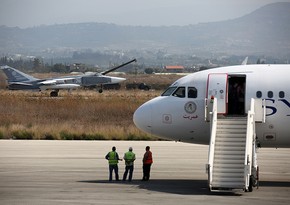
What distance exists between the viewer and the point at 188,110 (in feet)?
108

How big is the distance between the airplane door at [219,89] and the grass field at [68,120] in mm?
20539

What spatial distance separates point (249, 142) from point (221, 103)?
2470 millimetres

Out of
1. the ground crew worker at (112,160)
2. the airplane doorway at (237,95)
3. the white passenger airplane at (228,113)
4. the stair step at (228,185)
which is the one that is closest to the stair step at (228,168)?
the white passenger airplane at (228,113)

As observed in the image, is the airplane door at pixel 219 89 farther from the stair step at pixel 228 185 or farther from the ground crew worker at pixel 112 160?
the ground crew worker at pixel 112 160

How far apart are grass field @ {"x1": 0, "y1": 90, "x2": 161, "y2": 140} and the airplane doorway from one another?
20346 millimetres

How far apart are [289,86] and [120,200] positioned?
9036mm

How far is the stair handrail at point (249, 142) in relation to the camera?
29.2 m

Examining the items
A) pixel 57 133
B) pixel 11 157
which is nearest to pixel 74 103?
pixel 57 133

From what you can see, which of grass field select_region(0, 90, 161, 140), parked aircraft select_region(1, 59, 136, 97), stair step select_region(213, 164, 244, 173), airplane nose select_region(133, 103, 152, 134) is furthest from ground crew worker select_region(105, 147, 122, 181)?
parked aircraft select_region(1, 59, 136, 97)

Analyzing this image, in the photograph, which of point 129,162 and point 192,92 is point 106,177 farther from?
point 192,92

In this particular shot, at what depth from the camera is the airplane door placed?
32.0 meters

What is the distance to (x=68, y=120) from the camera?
203 ft

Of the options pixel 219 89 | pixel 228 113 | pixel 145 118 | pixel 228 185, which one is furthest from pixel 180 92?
pixel 228 185

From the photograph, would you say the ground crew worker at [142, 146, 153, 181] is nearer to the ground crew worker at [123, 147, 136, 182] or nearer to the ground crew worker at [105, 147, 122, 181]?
the ground crew worker at [123, 147, 136, 182]
